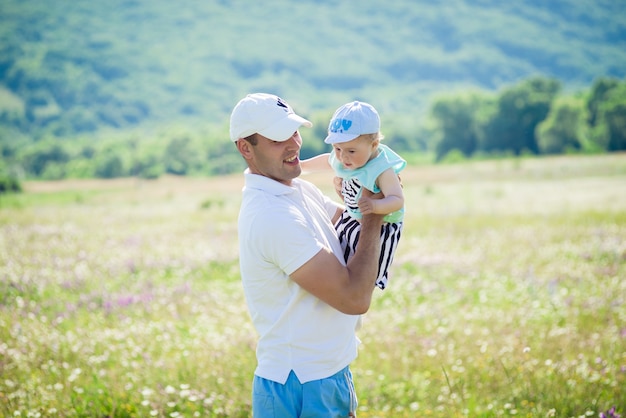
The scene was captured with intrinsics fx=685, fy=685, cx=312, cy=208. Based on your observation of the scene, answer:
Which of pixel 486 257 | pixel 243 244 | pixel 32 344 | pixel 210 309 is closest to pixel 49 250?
pixel 210 309

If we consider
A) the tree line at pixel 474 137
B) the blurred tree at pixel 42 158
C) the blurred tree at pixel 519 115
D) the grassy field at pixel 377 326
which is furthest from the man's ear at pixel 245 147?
the blurred tree at pixel 42 158

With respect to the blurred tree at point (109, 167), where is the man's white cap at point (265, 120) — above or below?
above

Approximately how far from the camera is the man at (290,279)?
3594 millimetres

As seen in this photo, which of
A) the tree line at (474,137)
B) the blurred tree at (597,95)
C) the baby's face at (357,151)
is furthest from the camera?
the blurred tree at (597,95)

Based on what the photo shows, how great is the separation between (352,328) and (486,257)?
35.7 feet

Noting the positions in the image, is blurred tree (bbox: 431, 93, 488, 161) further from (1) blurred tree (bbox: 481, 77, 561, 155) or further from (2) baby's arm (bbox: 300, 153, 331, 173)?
(2) baby's arm (bbox: 300, 153, 331, 173)

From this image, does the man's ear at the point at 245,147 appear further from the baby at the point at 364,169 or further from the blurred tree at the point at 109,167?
the blurred tree at the point at 109,167

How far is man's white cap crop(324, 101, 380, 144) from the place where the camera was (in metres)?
3.93

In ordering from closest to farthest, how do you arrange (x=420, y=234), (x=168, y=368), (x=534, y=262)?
1. (x=168, y=368)
2. (x=534, y=262)
3. (x=420, y=234)

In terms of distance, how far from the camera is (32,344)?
25.2 ft

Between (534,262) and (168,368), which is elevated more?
(168,368)

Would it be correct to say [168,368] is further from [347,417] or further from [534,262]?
[534,262]

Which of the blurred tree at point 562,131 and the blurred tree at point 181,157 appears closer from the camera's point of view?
the blurred tree at point 562,131

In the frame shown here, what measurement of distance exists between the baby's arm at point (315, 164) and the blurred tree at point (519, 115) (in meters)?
132
